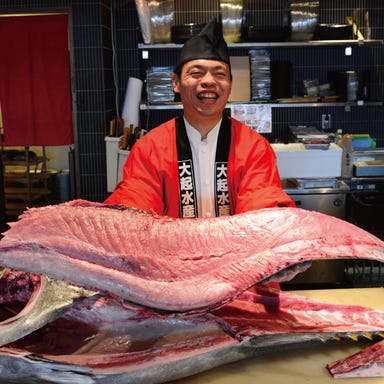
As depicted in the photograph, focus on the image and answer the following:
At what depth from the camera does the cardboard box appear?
4.81 m

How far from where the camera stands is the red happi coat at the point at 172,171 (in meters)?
2.55

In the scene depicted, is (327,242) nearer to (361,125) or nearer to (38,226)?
(38,226)

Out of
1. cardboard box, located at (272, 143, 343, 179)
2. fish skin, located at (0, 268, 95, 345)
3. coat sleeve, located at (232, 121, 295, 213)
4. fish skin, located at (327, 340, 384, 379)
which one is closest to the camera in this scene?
fish skin, located at (0, 268, 95, 345)

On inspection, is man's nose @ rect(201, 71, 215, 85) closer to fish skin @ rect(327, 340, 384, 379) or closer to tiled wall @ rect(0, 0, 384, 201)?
fish skin @ rect(327, 340, 384, 379)

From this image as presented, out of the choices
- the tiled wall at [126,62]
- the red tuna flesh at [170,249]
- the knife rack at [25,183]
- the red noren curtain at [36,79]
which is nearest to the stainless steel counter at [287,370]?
the red tuna flesh at [170,249]

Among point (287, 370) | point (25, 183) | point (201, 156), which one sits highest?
point (201, 156)

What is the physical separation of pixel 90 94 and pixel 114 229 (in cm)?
427

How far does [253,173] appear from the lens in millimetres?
2621

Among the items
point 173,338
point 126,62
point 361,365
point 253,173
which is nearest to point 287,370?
point 361,365

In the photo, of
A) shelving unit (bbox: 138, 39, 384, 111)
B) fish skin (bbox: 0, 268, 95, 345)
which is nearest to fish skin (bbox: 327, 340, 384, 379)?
fish skin (bbox: 0, 268, 95, 345)

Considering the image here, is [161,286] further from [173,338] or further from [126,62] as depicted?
[126,62]

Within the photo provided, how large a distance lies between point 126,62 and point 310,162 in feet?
7.51

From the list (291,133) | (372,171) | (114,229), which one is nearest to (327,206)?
(372,171)

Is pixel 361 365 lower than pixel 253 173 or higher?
lower
